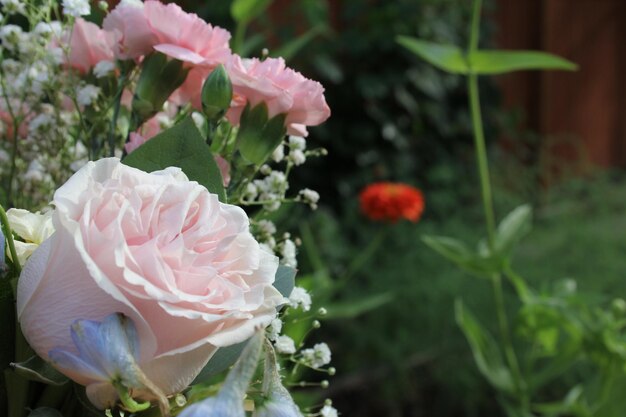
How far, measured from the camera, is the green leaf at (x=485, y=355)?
3.40 feet

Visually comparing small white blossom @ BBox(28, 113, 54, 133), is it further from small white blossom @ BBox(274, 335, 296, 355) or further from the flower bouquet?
small white blossom @ BBox(274, 335, 296, 355)

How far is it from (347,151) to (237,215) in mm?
2051

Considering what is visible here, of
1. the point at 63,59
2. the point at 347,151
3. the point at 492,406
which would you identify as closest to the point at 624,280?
the point at 492,406

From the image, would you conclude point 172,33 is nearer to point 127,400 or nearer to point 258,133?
point 258,133

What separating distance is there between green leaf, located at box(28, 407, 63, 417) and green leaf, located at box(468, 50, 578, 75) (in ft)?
2.16

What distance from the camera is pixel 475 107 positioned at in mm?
978

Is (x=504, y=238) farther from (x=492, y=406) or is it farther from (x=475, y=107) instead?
(x=492, y=406)

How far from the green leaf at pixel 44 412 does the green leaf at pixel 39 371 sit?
0.04 ft

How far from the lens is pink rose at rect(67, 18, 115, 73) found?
434mm

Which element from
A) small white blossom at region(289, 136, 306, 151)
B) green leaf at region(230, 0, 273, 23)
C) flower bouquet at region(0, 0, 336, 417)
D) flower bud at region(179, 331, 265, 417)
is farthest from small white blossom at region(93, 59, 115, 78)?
green leaf at region(230, 0, 273, 23)

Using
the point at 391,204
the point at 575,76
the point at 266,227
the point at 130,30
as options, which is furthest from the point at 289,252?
the point at 575,76

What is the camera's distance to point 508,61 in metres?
0.93

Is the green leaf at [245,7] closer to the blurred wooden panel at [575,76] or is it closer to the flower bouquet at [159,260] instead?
the flower bouquet at [159,260]

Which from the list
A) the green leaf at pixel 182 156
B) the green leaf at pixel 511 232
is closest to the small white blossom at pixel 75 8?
the green leaf at pixel 182 156
